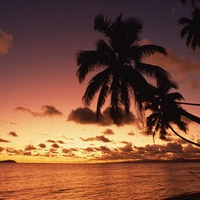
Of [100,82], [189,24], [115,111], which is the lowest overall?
[115,111]

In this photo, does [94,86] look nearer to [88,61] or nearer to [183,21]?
[88,61]

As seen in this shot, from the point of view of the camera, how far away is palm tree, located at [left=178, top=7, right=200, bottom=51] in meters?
14.9

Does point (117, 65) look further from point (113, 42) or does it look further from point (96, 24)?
point (96, 24)

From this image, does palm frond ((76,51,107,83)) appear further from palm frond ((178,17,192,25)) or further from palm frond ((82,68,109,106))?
palm frond ((178,17,192,25))

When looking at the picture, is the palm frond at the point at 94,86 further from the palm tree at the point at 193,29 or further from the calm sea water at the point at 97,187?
the calm sea water at the point at 97,187

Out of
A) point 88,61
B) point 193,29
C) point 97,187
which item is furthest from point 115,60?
point 97,187

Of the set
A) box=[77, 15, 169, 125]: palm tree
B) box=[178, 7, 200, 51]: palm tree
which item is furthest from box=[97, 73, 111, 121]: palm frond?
box=[178, 7, 200, 51]: palm tree

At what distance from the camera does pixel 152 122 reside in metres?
31.2

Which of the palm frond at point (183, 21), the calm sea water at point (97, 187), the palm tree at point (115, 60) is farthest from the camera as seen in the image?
the calm sea water at point (97, 187)

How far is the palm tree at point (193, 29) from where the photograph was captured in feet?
49.0

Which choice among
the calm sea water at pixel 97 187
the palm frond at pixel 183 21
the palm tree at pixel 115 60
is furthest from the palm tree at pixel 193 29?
the calm sea water at pixel 97 187

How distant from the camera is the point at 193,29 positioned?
15.5 meters

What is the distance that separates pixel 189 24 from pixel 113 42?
254 inches

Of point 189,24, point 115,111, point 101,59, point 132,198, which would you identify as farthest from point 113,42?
point 132,198
